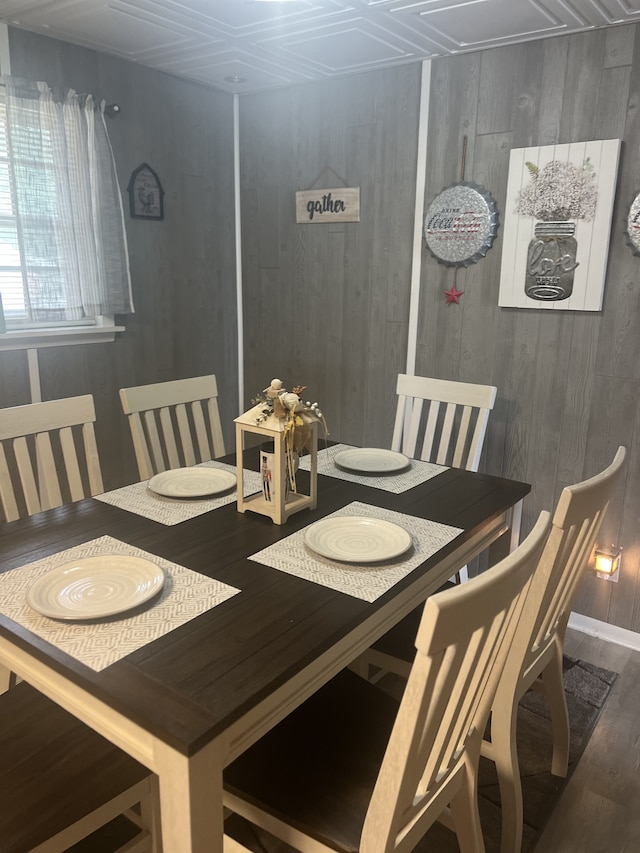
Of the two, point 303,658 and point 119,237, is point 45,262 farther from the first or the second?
point 303,658

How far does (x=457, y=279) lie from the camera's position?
281cm

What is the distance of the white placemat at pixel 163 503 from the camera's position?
1694 mm

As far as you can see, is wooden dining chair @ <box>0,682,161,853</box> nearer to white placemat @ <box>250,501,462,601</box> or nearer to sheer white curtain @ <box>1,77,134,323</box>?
white placemat @ <box>250,501,462,601</box>

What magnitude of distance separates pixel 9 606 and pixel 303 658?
1.93 feet

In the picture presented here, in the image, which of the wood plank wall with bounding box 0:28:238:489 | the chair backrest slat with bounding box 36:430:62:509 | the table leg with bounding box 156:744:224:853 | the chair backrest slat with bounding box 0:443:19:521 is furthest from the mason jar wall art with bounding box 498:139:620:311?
the table leg with bounding box 156:744:224:853

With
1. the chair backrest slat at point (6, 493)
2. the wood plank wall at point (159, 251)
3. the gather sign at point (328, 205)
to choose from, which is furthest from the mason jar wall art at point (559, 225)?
the chair backrest slat at point (6, 493)

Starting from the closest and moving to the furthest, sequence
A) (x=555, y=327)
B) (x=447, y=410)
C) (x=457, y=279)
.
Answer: (x=447, y=410) < (x=555, y=327) < (x=457, y=279)

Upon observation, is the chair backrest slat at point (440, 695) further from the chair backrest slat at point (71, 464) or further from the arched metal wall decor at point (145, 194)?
the arched metal wall decor at point (145, 194)

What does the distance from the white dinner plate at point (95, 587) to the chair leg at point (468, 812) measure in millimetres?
754

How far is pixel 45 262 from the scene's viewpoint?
8.84 feet

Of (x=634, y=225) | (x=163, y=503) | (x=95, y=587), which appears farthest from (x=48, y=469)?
(x=634, y=225)

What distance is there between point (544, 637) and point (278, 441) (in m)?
0.86

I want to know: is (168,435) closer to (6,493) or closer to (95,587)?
(6,493)

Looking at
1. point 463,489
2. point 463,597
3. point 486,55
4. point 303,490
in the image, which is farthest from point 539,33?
point 463,597
